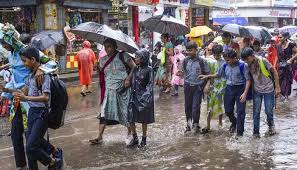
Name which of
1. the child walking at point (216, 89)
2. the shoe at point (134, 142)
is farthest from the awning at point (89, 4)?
the shoe at point (134, 142)

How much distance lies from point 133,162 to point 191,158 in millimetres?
834

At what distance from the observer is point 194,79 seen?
851cm

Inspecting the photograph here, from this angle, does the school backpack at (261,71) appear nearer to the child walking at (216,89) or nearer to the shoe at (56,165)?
the child walking at (216,89)

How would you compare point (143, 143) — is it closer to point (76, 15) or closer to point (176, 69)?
point (176, 69)

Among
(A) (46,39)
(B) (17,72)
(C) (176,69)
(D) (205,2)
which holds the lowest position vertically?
(C) (176,69)

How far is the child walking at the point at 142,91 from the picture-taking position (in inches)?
298

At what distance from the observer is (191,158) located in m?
7.04

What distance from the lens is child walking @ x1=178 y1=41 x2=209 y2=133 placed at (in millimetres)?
8484

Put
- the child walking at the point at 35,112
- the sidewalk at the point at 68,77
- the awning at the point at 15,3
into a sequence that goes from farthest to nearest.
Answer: the awning at the point at 15,3 → the sidewalk at the point at 68,77 → the child walking at the point at 35,112

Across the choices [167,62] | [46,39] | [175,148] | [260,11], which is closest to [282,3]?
[260,11]

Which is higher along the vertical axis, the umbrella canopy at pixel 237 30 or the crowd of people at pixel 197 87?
the umbrella canopy at pixel 237 30

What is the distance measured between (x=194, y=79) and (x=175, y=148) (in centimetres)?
142

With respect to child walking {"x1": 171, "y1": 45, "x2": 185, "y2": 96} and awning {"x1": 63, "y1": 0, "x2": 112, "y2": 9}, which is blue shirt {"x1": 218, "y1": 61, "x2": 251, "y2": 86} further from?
awning {"x1": 63, "y1": 0, "x2": 112, "y2": 9}

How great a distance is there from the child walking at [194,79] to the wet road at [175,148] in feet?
1.51
